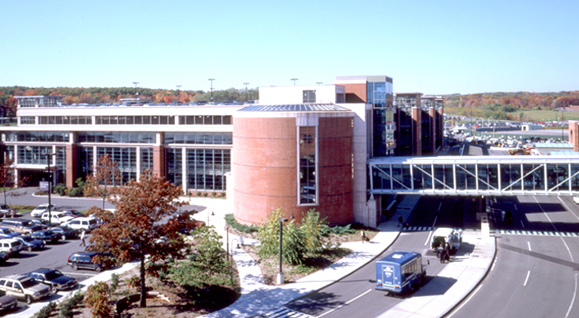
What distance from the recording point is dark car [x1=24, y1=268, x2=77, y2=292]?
3077 centimetres

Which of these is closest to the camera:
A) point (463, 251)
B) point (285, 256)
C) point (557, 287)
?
point (557, 287)

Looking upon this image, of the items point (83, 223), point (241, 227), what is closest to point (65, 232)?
point (83, 223)

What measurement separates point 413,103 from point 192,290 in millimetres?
62629

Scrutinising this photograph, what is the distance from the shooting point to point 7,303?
27375mm

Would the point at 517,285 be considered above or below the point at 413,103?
below

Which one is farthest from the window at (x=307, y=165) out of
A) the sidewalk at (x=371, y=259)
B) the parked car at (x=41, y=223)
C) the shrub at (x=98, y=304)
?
the parked car at (x=41, y=223)

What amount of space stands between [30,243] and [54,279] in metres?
12.8

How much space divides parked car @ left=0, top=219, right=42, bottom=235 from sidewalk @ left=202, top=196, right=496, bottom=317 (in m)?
21.1

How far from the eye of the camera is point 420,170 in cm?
4691

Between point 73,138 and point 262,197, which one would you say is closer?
point 262,197

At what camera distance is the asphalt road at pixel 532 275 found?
26328 millimetres

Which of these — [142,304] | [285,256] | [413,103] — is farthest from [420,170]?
[413,103]

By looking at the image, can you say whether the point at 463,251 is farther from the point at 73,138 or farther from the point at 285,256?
the point at 73,138

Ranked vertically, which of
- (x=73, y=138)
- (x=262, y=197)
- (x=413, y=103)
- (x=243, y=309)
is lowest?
(x=243, y=309)
